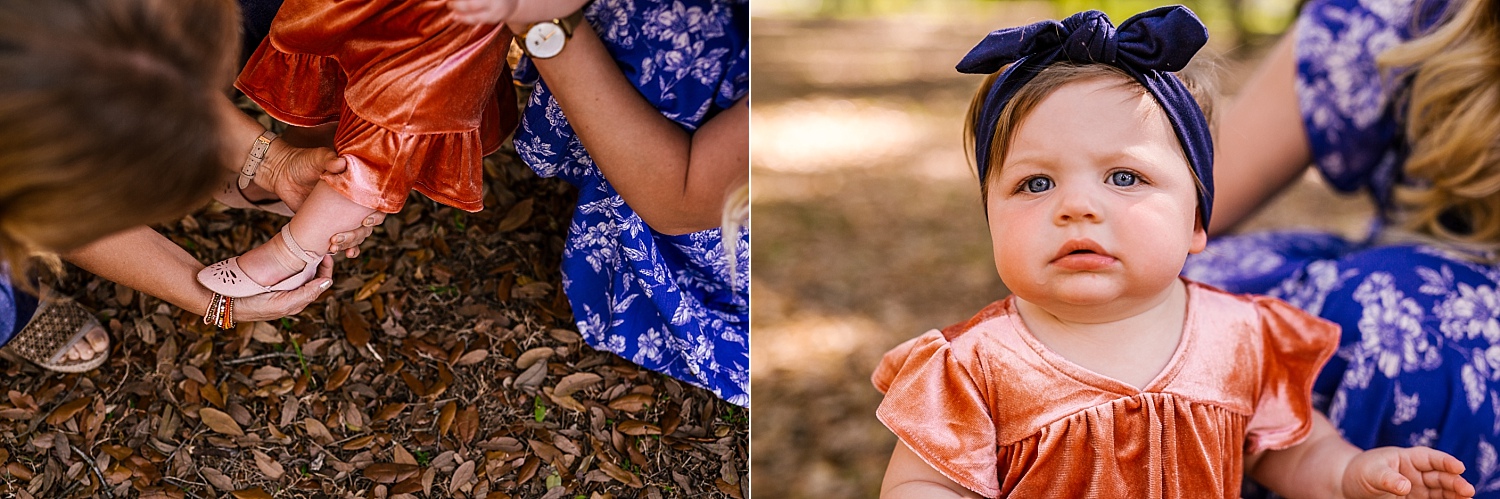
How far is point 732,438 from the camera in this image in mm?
2246

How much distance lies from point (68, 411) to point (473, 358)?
0.82m

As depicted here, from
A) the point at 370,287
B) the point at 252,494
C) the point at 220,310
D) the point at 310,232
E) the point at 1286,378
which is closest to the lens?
the point at 1286,378

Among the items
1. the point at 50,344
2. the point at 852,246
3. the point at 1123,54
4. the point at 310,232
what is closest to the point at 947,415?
the point at 1123,54

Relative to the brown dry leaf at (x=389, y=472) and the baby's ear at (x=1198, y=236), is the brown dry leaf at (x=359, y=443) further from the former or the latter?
the baby's ear at (x=1198, y=236)

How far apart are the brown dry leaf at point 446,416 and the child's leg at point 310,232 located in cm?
60

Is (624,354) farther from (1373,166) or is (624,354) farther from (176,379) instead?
(1373,166)

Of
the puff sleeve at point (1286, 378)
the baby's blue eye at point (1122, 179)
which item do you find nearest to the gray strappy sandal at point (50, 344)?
the baby's blue eye at point (1122, 179)

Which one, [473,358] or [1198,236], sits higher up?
[1198,236]

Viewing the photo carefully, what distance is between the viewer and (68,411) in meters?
2.11

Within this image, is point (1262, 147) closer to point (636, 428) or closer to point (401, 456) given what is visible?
point (636, 428)

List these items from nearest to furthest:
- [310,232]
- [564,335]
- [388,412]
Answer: [310,232]
[388,412]
[564,335]

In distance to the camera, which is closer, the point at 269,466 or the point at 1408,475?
the point at 1408,475

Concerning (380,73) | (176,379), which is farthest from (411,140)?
(176,379)

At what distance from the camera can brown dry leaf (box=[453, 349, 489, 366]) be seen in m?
2.15
